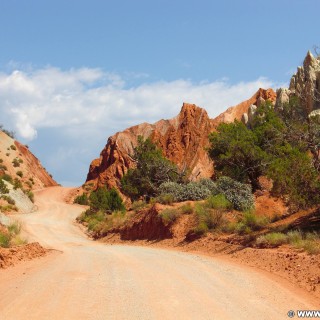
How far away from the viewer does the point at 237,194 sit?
27344mm

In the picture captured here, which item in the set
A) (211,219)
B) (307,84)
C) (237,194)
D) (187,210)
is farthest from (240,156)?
(307,84)

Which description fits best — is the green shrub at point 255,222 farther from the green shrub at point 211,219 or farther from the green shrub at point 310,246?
the green shrub at point 310,246

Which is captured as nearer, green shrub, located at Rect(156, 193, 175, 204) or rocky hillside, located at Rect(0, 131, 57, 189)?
green shrub, located at Rect(156, 193, 175, 204)

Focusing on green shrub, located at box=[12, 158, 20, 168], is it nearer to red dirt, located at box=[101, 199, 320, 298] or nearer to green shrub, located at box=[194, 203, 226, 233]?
red dirt, located at box=[101, 199, 320, 298]

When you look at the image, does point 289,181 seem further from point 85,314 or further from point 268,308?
point 85,314

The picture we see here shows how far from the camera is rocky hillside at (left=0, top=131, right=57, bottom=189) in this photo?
278 ft

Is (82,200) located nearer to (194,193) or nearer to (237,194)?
(194,193)

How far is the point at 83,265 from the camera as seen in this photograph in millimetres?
15055

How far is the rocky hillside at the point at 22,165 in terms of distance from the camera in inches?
3332

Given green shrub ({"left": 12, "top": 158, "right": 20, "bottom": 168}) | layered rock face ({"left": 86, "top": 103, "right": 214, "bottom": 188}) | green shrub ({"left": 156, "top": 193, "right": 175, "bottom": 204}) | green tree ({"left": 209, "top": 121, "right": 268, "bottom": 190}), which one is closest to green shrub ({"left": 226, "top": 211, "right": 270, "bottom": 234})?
green shrub ({"left": 156, "top": 193, "right": 175, "bottom": 204})

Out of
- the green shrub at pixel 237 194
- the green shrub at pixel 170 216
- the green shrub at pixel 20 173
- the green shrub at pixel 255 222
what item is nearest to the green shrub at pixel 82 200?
the green shrub at pixel 20 173

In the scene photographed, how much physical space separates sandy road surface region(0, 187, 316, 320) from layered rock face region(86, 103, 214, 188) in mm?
52254

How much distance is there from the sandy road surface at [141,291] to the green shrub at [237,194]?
10848 millimetres

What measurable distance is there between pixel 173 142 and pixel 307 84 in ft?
94.9
